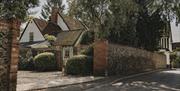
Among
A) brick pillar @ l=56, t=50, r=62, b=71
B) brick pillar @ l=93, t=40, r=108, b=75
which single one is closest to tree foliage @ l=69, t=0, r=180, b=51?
brick pillar @ l=93, t=40, r=108, b=75

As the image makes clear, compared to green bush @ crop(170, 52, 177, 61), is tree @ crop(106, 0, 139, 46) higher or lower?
higher

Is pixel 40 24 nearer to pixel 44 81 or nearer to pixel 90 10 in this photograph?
pixel 90 10

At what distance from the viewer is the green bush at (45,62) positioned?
2990 centimetres

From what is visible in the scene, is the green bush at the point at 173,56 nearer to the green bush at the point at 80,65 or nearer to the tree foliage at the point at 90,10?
the tree foliage at the point at 90,10

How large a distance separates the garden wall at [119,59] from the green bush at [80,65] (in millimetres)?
677

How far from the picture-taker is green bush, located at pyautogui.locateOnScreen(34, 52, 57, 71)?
1177 inches

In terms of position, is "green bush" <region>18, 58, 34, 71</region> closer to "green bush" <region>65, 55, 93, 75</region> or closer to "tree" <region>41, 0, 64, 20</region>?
"green bush" <region>65, 55, 93, 75</region>

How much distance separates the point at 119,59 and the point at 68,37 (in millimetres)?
16052

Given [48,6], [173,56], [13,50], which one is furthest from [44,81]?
[48,6]

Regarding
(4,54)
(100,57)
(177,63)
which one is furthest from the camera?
(177,63)

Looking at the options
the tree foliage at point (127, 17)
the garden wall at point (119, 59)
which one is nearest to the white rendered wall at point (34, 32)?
the tree foliage at point (127, 17)

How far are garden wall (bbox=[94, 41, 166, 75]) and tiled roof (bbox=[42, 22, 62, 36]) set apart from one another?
1710cm

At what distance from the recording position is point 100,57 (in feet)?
76.4

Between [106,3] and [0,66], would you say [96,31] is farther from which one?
[0,66]
